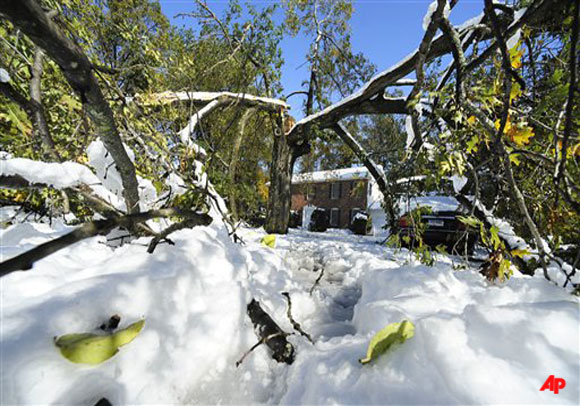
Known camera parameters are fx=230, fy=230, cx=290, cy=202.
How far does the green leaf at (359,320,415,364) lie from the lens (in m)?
0.91

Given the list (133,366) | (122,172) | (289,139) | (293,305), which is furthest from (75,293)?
(289,139)

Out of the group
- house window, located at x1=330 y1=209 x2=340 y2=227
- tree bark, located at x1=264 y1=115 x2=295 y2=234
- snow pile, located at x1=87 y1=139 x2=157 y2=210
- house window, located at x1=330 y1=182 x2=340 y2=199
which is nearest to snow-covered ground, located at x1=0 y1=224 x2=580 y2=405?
snow pile, located at x1=87 y1=139 x2=157 y2=210

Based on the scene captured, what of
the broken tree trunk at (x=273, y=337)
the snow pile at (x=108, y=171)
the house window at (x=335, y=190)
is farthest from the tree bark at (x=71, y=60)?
the house window at (x=335, y=190)

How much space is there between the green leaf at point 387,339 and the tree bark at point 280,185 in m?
5.97

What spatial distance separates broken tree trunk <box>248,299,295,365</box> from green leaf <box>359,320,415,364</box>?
506mm

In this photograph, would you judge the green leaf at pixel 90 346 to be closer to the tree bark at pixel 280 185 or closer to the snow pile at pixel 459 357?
the snow pile at pixel 459 357

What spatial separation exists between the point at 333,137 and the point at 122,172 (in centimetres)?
556

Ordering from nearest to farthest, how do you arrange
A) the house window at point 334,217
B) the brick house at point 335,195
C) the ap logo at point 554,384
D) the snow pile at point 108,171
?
1. the ap logo at point 554,384
2. the snow pile at point 108,171
3. the brick house at point 335,195
4. the house window at point 334,217

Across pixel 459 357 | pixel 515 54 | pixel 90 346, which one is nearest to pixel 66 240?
pixel 90 346

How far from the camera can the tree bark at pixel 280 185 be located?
21.9 ft

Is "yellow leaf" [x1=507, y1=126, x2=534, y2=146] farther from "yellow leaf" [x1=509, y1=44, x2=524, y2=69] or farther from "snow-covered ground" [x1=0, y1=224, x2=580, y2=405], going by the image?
"snow-covered ground" [x1=0, y1=224, x2=580, y2=405]

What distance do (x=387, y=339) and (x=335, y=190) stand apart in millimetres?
20835

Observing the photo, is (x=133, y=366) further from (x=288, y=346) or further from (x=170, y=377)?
(x=288, y=346)

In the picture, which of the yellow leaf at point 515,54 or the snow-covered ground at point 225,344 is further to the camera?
the yellow leaf at point 515,54
